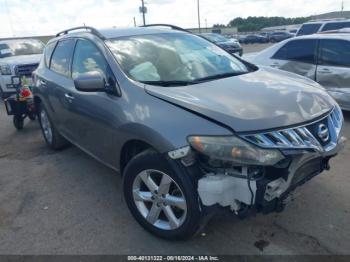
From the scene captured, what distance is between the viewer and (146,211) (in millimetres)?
3055

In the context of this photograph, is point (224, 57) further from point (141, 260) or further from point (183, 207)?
point (141, 260)

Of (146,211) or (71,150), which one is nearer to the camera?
(146,211)

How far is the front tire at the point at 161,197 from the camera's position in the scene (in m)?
2.61

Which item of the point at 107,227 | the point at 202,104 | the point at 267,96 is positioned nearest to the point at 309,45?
the point at 267,96

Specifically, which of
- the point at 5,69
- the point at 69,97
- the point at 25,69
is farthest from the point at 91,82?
the point at 5,69

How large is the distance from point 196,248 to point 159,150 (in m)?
0.89

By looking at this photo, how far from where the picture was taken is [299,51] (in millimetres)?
6707

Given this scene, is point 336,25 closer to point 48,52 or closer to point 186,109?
point 48,52

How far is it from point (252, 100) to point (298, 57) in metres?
4.48

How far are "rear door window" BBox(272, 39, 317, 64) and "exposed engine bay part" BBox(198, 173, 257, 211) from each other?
15.8 ft

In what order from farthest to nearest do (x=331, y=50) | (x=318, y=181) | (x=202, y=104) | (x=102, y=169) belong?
(x=331, y=50)
(x=102, y=169)
(x=318, y=181)
(x=202, y=104)

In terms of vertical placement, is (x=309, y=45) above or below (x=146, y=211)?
above

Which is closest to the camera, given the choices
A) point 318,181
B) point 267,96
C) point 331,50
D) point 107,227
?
point 267,96

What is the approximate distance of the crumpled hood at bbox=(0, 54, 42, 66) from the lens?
372 inches
